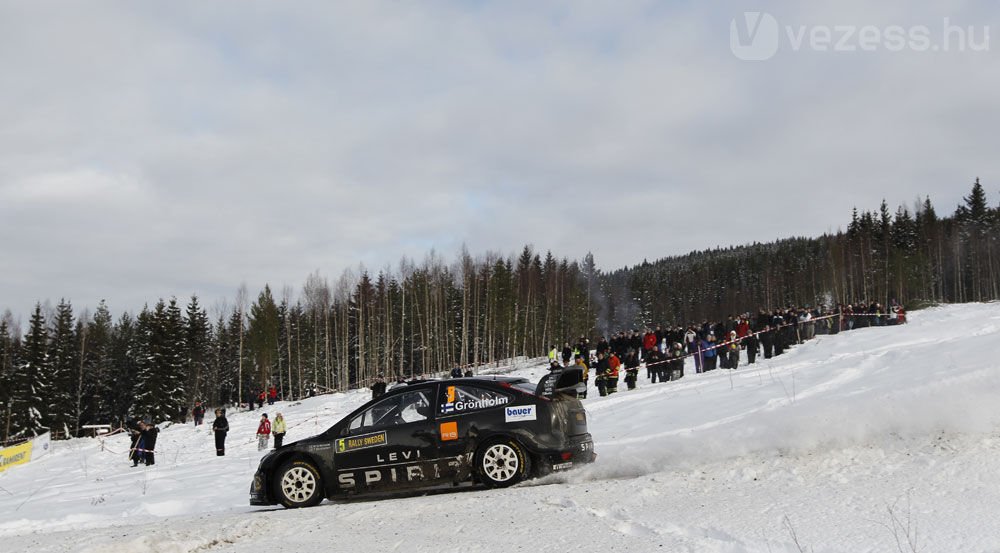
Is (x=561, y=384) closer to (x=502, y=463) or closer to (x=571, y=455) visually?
(x=571, y=455)

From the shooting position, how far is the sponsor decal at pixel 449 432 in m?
9.40

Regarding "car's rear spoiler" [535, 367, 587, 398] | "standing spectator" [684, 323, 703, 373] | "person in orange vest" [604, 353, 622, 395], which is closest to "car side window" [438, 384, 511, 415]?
"car's rear spoiler" [535, 367, 587, 398]

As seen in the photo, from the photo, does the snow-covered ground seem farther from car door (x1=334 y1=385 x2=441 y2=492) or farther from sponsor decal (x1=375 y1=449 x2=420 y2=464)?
sponsor decal (x1=375 y1=449 x2=420 y2=464)

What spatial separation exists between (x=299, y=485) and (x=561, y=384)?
12.3 feet

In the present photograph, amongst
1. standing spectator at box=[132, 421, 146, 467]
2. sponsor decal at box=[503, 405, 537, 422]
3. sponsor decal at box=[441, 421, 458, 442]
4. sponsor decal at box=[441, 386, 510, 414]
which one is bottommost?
standing spectator at box=[132, 421, 146, 467]

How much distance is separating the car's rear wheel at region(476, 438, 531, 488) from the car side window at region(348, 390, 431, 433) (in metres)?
0.97

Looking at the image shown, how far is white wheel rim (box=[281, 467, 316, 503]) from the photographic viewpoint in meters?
9.64

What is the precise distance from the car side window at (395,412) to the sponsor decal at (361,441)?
0.11 metres

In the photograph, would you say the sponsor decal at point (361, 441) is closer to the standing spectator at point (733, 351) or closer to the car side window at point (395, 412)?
the car side window at point (395, 412)

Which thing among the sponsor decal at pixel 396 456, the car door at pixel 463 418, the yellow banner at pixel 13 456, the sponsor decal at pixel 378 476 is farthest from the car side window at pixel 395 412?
the yellow banner at pixel 13 456

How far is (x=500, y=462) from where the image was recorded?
9172 mm

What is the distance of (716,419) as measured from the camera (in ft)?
41.5

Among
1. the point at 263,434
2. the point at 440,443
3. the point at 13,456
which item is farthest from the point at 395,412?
the point at 13,456

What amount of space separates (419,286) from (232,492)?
58.5m
